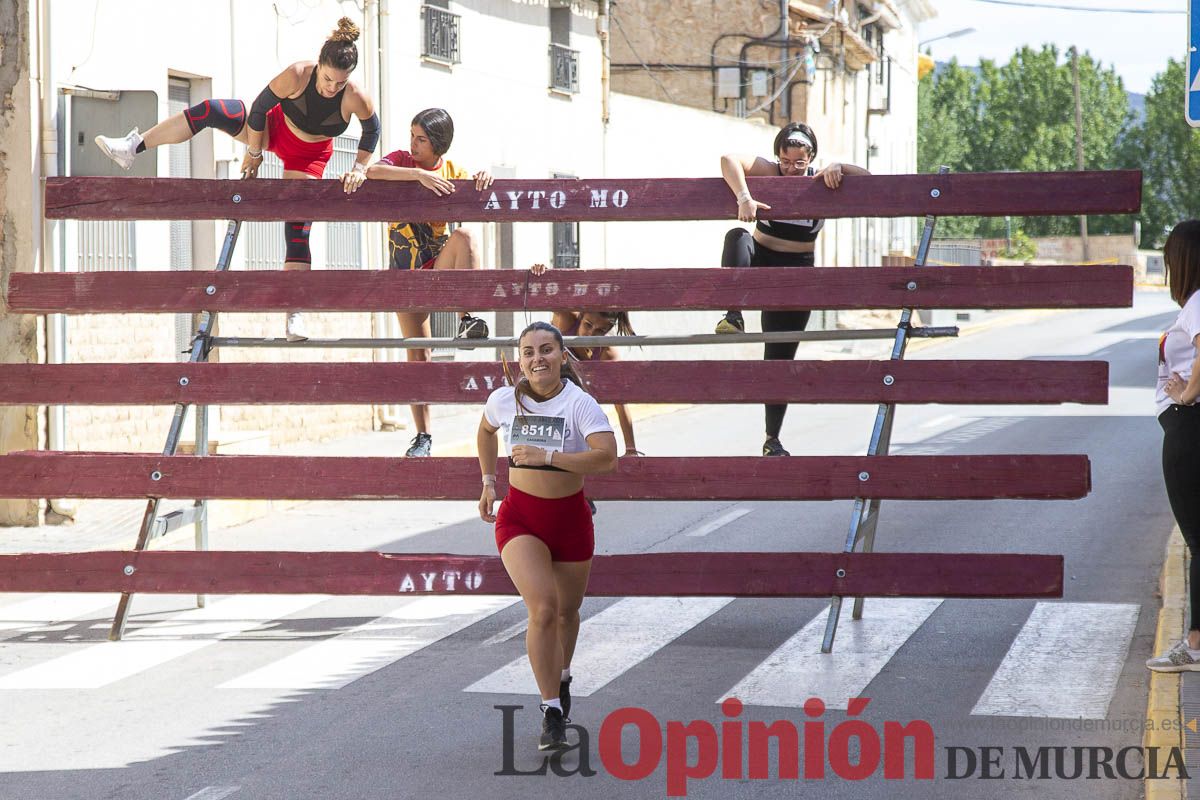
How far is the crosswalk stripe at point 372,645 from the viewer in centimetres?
786

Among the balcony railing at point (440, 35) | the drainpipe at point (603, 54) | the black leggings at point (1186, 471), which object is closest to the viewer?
the black leggings at point (1186, 471)

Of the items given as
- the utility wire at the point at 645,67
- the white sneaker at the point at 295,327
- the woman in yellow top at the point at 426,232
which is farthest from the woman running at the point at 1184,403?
the utility wire at the point at 645,67

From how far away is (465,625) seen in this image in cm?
921

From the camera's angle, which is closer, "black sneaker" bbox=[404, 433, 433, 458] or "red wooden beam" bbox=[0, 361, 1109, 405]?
"red wooden beam" bbox=[0, 361, 1109, 405]

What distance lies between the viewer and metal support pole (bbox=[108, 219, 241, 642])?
8.89 m

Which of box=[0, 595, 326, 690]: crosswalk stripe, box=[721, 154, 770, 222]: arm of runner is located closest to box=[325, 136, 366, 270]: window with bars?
box=[0, 595, 326, 690]: crosswalk stripe

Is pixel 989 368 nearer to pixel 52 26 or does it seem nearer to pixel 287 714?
pixel 287 714

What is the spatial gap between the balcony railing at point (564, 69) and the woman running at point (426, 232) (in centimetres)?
1551

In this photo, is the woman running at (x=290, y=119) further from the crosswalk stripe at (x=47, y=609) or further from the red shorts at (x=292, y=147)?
the crosswalk stripe at (x=47, y=609)

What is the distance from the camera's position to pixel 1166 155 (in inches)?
3472

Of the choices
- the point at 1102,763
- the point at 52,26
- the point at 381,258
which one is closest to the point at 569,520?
the point at 1102,763

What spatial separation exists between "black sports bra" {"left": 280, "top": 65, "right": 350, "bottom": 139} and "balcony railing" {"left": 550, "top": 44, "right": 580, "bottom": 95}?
51.8 feet

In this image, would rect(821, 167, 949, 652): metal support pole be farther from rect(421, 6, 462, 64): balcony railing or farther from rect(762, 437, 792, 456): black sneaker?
rect(421, 6, 462, 64): balcony railing

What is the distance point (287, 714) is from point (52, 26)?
7540mm
